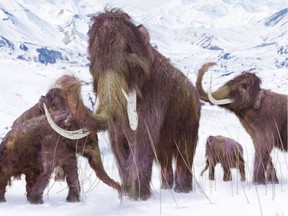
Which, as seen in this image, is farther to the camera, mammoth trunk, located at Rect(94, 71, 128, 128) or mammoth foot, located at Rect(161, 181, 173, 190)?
mammoth foot, located at Rect(161, 181, 173, 190)

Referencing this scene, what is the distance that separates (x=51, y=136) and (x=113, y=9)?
1.17 m

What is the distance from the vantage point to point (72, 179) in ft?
14.3

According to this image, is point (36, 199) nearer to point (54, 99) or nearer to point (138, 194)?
point (138, 194)

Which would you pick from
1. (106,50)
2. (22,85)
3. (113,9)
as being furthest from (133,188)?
(22,85)

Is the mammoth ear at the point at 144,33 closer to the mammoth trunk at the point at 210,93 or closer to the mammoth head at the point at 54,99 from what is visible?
the mammoth trunk at the point at 210,93

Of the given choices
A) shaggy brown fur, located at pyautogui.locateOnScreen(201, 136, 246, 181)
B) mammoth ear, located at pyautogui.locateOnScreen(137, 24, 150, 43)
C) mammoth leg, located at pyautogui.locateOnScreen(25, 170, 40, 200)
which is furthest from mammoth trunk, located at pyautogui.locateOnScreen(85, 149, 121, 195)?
shaggy brown fur, located at pyautogui.locateOnScreen(201, 136, 246, 181)

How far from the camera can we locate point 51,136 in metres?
4.27

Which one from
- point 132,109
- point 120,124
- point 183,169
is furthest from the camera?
point 183,169

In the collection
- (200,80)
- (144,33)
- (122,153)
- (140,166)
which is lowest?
(140,166)

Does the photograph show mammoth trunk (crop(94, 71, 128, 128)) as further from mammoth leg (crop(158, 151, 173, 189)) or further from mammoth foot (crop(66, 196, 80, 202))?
mammoth leg (crop(158, 151, 173, 189))

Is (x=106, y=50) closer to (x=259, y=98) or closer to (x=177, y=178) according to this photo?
(x=177, y=178)

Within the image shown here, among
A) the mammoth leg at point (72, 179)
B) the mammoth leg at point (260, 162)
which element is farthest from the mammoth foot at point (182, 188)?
the mammoth leg at point (260, 162)

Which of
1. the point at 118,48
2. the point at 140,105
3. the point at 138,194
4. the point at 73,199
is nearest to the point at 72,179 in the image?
the point at 73,199

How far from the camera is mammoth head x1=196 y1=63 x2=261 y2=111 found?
5.60 meters
